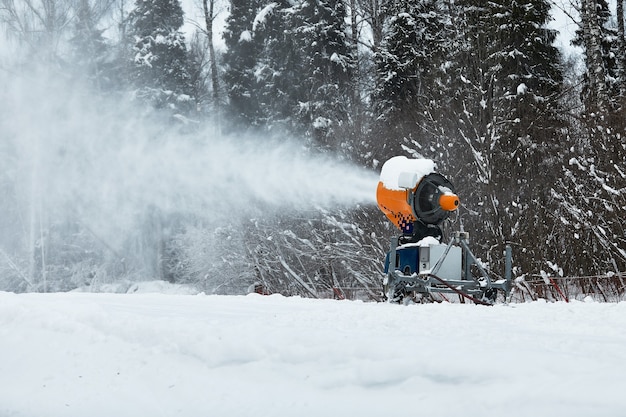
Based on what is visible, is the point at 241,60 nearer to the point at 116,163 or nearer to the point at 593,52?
the point at 116,163

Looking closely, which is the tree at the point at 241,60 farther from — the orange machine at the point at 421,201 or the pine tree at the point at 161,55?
the orange machine at the point at 421,201

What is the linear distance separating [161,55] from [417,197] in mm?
28401

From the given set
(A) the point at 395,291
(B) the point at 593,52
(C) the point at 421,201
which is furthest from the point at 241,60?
(A) the point at 395,291

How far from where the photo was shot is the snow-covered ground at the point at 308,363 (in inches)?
140

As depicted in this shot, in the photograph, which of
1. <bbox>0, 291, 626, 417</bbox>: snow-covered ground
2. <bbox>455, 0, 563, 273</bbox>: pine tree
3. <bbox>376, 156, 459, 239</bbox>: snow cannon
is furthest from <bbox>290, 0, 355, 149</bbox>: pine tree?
<bbox>0, 291, 626, 417</bbox>: snow-covered ground

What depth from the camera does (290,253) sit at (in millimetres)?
24312

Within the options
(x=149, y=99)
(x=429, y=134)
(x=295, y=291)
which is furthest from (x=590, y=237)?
(x=149, y=99)

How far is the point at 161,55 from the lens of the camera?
35.2 m

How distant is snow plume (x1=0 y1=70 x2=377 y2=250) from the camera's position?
875 inches

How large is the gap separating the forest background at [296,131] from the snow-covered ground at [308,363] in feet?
25.5

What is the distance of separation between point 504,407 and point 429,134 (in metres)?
17.8

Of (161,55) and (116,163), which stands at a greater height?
(161,55)

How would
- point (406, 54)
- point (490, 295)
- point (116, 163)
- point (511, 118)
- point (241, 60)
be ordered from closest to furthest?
point (490, 295) < point (511, 118) < point (406, 54) < point (116, 163) < point (241, 60)

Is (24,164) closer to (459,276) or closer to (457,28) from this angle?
(457,28)
